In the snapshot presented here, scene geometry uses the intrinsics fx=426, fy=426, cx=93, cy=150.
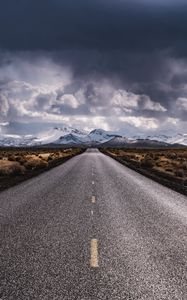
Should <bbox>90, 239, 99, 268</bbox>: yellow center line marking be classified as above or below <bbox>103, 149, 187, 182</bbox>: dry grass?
above

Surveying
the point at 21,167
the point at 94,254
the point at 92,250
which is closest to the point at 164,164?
the point at 21,167

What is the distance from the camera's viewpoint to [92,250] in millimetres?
8500

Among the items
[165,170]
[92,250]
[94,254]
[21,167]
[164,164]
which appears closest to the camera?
[94,254]

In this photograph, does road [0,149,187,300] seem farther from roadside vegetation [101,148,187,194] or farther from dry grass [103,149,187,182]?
dry grass [103,149,187,182]

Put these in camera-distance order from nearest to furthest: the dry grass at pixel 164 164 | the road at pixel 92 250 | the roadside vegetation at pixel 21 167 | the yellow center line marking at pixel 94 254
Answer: the road at pixel 92 250 → the yellow center line marking at pixel 94 254 → the roadside vegetation at pixel 21 167 → the dry grass at pixel 164 164

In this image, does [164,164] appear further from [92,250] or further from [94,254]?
[94,254]

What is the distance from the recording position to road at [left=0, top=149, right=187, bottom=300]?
20.1 ft

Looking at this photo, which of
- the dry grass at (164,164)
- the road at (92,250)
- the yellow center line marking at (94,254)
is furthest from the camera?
the dry grass at (164,164)

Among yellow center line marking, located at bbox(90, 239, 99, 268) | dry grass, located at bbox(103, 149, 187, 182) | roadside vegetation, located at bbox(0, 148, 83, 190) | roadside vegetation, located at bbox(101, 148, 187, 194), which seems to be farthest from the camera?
dry grass, located at bbox(103, 149, 187, 182)

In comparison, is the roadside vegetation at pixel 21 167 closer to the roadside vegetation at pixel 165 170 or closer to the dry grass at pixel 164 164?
the roadside vegetation at pixel 165 170

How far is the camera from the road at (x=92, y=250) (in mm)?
6125

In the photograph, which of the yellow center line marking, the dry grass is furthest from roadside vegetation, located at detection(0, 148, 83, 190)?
the yellow center line marking

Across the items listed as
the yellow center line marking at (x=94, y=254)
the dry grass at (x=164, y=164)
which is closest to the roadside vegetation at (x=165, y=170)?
the dry grass at (x=164, y=164)

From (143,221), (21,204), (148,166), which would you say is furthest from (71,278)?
(148,166)
